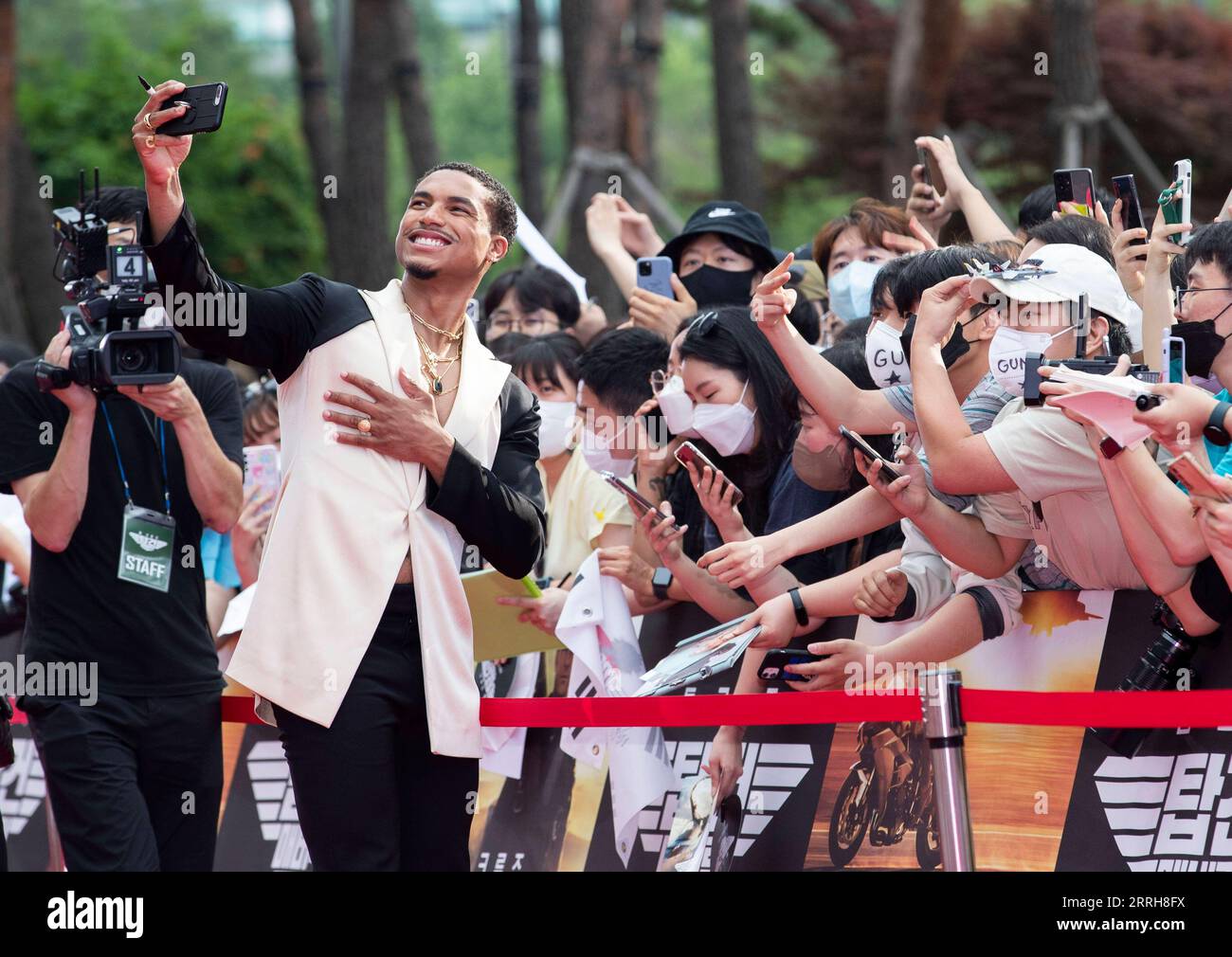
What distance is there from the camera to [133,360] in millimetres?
4863

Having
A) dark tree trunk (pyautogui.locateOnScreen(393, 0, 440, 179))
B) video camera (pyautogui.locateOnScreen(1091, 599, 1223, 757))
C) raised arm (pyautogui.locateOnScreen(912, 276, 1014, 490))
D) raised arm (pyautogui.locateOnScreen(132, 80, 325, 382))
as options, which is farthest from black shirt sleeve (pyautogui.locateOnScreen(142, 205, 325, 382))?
dark tree trunk (pyautogui.locateOnScreen(393, 0, 440, 179))

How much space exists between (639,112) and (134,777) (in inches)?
422

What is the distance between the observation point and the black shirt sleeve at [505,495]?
4.41 m

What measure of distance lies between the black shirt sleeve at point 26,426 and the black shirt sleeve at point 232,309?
1.28 meters

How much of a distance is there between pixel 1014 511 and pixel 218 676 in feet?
8.23

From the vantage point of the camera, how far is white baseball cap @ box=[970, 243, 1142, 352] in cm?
458

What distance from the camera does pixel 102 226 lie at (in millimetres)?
5398

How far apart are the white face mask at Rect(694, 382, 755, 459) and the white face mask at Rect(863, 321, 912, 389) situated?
43 centimetres

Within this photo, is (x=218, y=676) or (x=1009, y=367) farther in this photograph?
(x=218, y=676)

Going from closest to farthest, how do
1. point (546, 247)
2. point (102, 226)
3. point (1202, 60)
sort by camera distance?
point (102, 226) < point (546, 247) < point (1202, 60)

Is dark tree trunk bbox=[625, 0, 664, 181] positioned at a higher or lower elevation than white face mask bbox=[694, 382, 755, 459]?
higher

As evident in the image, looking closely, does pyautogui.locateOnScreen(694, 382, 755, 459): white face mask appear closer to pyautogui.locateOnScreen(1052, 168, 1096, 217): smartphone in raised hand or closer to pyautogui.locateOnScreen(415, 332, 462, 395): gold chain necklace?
pyautogui.locateOnScreen(415, 332, 462, 395): gold chain necklace
